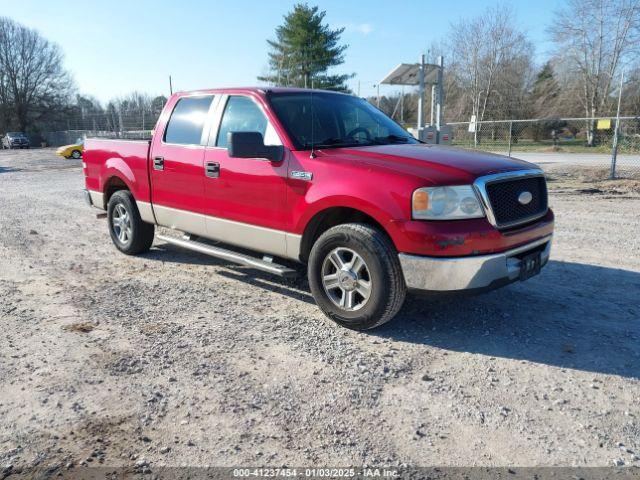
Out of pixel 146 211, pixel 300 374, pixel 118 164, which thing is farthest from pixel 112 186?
pixel 300 374

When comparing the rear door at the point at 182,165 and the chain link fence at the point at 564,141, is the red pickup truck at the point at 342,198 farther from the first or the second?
the chain link fence at the point at 564,141

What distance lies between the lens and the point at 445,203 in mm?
3709

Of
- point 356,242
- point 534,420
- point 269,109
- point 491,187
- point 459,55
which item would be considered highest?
point 459,55

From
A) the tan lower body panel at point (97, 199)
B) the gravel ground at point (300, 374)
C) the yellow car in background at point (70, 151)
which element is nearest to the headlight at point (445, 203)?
the gravel ground at point (300, 374)

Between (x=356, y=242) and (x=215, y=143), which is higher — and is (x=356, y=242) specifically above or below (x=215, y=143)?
below

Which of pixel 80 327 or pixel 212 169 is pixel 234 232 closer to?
pixel 212 169

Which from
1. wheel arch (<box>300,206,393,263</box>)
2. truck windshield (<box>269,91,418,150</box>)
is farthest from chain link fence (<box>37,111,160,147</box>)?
wheel arch (<box>300,206,393,263</box>)

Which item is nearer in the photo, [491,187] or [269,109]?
[491,187]

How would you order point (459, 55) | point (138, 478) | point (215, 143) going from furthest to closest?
point (459, 55), point (215, 143), point (138, 478)

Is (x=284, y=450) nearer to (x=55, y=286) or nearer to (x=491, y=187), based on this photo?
(x=491, y=187)

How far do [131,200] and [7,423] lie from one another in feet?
12.8

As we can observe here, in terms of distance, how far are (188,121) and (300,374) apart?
329cm

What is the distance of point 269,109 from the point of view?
4812 millimetres

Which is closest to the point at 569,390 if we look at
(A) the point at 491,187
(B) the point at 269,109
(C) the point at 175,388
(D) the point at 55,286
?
(A) the point at 491,187
